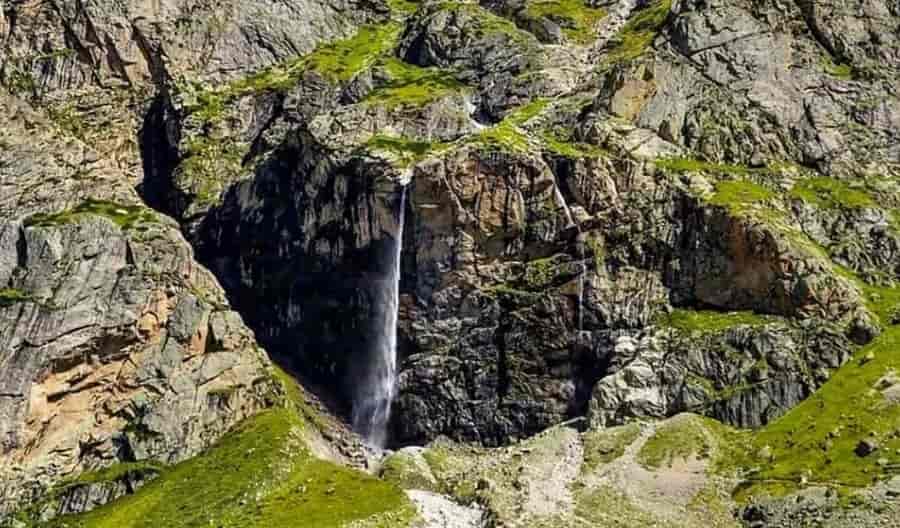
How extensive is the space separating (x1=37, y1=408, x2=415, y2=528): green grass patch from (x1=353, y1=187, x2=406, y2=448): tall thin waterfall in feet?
69.0

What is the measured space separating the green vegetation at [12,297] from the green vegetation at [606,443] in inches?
3119

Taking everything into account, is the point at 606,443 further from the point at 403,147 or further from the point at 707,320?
the point at 403,147

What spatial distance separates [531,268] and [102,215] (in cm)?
6631

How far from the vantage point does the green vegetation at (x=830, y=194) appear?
159500 mm

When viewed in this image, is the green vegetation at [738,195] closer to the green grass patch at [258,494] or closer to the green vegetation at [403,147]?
the green vegetation at [403,147]

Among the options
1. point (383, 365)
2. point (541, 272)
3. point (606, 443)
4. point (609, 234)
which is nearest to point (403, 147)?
point (541, 272)

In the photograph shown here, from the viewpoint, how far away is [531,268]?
156 m

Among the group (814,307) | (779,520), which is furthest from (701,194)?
(779,520)

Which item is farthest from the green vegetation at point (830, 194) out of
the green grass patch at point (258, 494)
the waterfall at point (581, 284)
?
the green grass patch at point (258, 494)

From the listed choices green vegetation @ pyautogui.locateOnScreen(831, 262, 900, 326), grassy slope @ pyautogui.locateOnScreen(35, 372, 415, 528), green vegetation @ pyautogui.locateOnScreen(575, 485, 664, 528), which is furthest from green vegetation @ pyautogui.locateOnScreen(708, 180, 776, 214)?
grassy slope @ pyautogui.locateOnScreen(35, 372, 415, 528)

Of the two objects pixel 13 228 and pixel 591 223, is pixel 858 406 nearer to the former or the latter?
pixel 591 223

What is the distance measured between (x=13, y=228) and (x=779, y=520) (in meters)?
113

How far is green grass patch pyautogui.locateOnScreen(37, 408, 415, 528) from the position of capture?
115062mm

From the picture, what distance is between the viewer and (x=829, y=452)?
11588 centimetres
